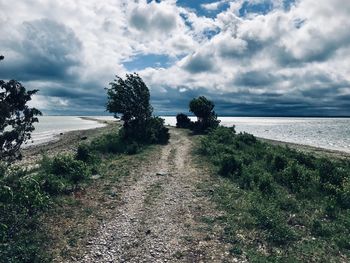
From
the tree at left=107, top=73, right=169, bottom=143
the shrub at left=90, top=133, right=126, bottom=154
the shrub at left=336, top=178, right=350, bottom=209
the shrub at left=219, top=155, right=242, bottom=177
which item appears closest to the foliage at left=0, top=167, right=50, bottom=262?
the shrub at left=219, top=155, right=242, bottom=177

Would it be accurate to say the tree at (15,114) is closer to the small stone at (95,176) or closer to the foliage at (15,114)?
the foliage at (15,114)

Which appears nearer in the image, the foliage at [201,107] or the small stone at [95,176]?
the small stone at [95,176]

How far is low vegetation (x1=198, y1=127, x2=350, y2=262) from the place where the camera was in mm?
15258

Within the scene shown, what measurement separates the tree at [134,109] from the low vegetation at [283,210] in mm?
19752

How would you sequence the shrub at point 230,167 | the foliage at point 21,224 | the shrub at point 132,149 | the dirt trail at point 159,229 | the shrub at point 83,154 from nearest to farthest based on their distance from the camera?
the foliage at point 21,224
the dirt trail at point 159,229
the shrub at point 230,167
the shrub at point 83,154
the shrub at point 132,149

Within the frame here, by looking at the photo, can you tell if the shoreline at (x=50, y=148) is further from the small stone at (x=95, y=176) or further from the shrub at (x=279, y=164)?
the shrub at (x=279, y=164)

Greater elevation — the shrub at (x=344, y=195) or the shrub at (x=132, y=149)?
the shrub at (x=132, y=149)

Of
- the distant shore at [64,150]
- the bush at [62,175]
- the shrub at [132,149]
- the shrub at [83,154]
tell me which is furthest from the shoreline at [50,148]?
the bush at [62,175]

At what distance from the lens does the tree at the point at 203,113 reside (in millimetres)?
76812

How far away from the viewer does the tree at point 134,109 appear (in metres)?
49.7

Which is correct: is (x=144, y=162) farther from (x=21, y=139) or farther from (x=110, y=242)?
(x=110, y=242)

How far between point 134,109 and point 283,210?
34.5m

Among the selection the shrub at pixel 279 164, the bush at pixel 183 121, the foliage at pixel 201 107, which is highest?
the foliage at pixel 201 107

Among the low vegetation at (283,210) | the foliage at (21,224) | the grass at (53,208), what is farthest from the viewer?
the low vegetation at (283,210)
